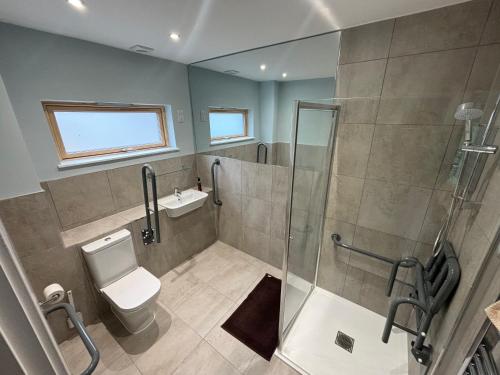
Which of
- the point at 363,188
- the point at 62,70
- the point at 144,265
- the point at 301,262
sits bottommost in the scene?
the point at 144,265

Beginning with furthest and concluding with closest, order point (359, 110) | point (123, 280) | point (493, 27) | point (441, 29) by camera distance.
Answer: point (123, 280), point (359, 110), point (441, 29), point (493, 27)

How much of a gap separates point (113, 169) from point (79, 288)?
43.2 inches

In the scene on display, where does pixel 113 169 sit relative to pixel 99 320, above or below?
above

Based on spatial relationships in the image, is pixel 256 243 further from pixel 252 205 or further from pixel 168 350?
pixel 168 350

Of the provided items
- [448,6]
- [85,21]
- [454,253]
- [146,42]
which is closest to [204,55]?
[146,42]

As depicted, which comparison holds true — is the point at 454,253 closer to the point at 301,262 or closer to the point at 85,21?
the point at 301,262

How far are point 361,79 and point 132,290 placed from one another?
2533mm

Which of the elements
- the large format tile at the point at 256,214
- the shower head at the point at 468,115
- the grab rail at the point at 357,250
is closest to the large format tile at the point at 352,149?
the shower head at the point at 468,115

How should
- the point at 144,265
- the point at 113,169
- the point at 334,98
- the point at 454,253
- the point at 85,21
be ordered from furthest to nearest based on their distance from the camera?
the point at 144,265 < the point at 113,169 < the point at 334,98 < the point at 85,21 < the point at 454,253

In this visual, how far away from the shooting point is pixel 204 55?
2246 millimetres

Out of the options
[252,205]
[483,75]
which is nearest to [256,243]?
[252,205]

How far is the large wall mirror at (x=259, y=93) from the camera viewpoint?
77.4 inches

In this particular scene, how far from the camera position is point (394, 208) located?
5.51 feet

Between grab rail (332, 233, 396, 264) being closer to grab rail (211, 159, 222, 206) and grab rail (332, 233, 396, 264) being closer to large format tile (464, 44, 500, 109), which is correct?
large format tile (464, 44, 500, 109)
